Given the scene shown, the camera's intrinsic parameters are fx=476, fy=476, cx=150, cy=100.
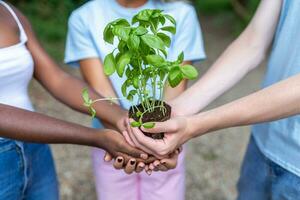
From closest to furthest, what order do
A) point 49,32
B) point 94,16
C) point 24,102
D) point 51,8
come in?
point 24,102 < point 94,16 < point 49,32 < point 51,8

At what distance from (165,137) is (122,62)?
0.33 metres

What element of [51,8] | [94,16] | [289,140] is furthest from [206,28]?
[289,140]

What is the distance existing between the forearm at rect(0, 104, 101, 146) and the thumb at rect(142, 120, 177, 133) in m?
0.24

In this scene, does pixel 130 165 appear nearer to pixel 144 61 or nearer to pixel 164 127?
pixel 164 127

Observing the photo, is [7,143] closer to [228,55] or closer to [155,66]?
[155,66]

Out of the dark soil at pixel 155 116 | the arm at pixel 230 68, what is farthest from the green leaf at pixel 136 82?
the arm at pixel 230 68

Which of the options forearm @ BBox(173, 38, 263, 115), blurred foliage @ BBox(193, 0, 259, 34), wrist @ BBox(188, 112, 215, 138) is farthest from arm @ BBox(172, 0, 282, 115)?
blurred foliage @ BBox(193, 0, 259, 34)

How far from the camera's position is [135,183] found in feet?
6.48

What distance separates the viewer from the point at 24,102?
176 cm

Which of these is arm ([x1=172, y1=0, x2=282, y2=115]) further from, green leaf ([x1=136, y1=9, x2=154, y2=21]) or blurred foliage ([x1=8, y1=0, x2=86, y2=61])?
blurred foliage ([x1=8, y1=0, x2=86, y2=61])

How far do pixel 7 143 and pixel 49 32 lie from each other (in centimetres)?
406

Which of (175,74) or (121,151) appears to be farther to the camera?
(121,151)

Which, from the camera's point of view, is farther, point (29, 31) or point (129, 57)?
point (29, 31)

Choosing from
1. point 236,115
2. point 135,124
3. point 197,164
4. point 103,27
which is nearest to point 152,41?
point 135,124
